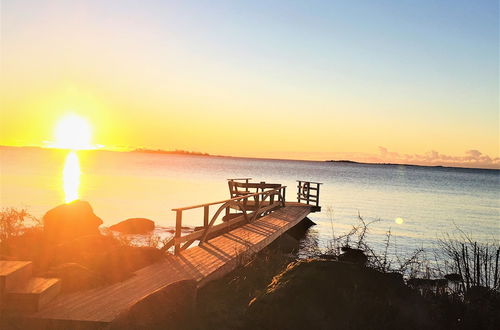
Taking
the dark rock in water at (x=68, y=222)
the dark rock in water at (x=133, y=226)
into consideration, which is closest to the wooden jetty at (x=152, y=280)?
the dark rock in water at (x=68, y=222)

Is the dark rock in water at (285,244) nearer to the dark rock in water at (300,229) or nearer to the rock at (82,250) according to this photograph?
the dark rock in water at (300,229)

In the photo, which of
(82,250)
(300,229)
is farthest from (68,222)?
(300,229)

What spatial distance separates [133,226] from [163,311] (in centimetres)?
1922

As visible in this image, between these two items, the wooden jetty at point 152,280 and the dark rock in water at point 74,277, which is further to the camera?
the dark rock in water at point 74,277

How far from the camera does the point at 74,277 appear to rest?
8.24 m

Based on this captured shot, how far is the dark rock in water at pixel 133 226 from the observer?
24.3 m

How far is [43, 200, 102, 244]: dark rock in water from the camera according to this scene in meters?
A: 16.2

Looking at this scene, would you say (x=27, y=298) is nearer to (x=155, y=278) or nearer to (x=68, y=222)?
(x=155, y=278)

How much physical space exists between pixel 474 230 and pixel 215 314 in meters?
31.9

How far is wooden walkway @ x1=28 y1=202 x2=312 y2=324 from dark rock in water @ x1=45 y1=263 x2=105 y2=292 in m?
0.20

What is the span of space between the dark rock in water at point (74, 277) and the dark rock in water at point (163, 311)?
2.54m

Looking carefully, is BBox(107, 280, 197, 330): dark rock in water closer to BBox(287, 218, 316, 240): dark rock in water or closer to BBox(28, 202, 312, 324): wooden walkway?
BBox(28, 202, 312, 324): wooden walkway

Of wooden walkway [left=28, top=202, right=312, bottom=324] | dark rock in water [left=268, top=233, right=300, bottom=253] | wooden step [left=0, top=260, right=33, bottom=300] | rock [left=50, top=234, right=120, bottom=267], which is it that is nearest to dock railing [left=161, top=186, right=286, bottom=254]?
wooden walkway [left=28, top=202, right=312, bottom=324]

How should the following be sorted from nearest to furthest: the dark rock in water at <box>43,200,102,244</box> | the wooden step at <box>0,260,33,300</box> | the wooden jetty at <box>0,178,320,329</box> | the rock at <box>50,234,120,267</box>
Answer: the wooden jetty at <box>0,178,320,329</box>
the wooden step at <box>0,260,33,300</box>
the rock at <box>50,234,120,267</box>
the dark rock in water at <box>43,200,102,244</box>
